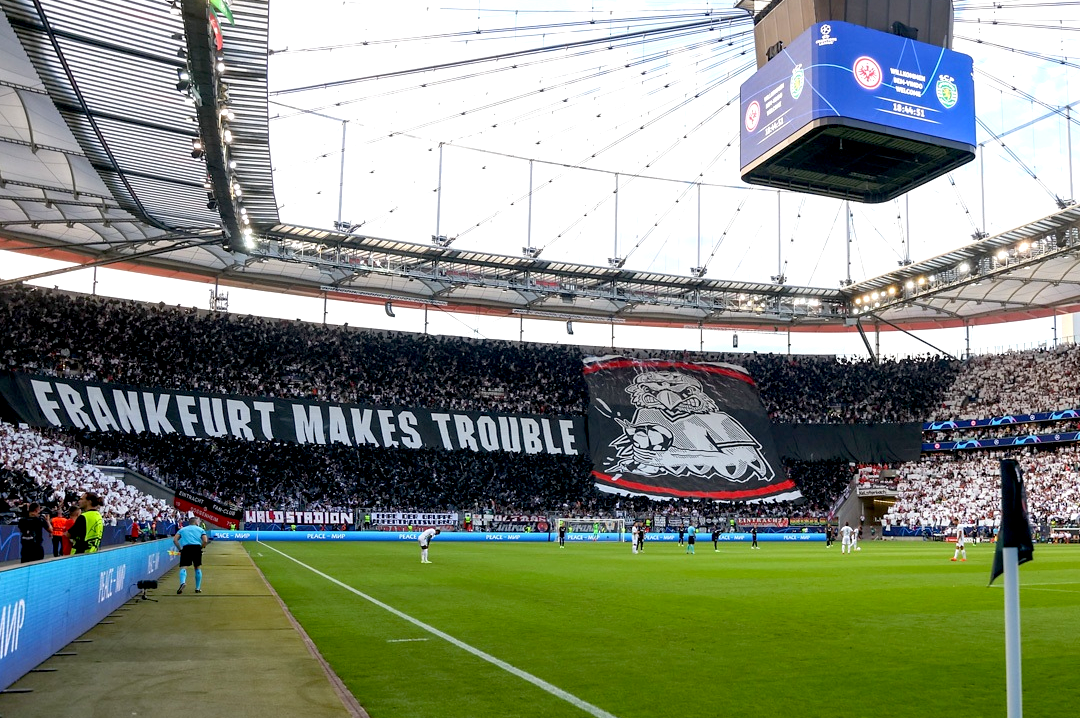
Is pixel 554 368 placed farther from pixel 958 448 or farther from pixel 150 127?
pixel 150 127

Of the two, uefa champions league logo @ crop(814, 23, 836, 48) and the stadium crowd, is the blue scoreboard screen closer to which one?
uefa champions league logo @ crop(814, 23, 836, 48)

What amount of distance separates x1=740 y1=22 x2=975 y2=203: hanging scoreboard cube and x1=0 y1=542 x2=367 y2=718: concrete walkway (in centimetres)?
2328

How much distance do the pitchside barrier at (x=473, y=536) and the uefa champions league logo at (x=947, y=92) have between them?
33.5 meters

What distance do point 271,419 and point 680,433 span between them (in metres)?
29.9

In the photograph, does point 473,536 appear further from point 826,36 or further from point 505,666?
point 505,666

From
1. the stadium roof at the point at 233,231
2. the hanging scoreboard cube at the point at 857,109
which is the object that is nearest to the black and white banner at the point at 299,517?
the stadium roof at the point at 233,231

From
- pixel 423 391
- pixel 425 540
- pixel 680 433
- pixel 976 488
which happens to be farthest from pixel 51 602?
pixel 976 488

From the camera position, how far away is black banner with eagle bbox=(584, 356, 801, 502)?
67000 mm

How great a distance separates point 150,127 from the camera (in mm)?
29000

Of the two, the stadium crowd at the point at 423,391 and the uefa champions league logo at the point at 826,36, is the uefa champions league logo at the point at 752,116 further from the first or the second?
the stadium crowd at the point at 423,391

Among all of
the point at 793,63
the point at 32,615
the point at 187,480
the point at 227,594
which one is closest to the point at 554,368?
the point at 187,480

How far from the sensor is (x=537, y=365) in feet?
242

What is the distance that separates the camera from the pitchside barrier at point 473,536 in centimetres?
5278

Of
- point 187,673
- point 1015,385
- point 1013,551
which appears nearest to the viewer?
point 1013,551
